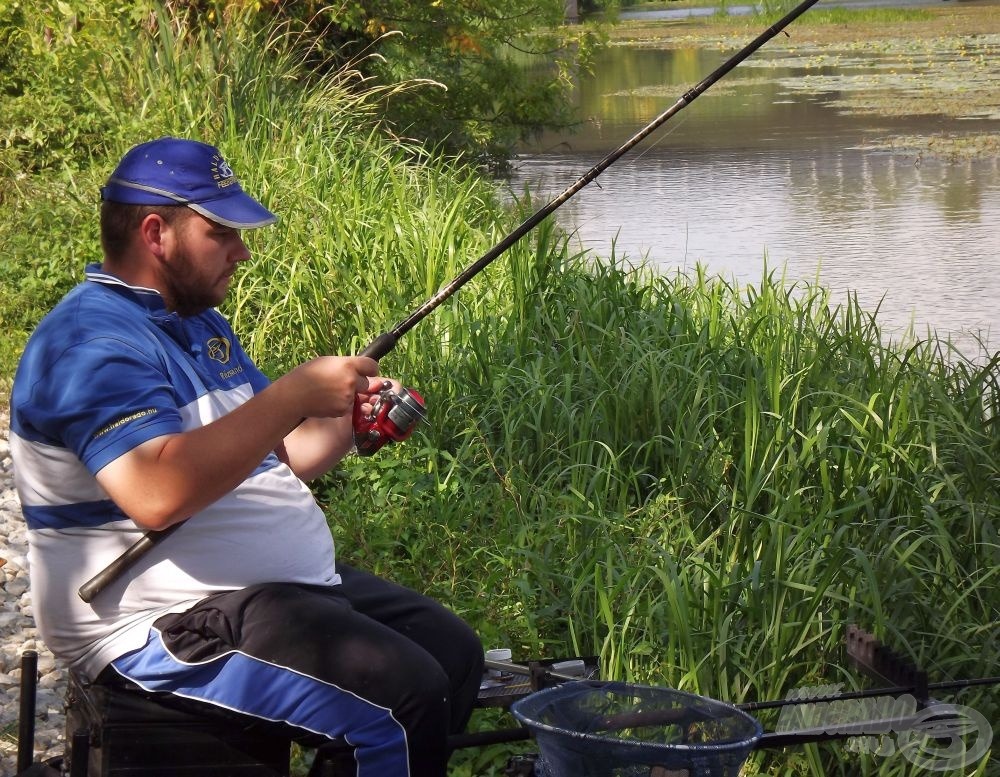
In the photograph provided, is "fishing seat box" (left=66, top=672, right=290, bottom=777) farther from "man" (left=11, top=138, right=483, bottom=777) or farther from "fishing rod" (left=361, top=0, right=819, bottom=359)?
"fishing rod" (left=361, top=0, right=819, bottom=359)

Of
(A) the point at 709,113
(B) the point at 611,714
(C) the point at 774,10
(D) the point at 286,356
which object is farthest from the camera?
(C) the point at 774,10

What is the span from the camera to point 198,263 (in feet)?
7.84

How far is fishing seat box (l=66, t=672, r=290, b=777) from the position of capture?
7.18 ft

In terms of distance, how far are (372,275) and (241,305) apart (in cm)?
53

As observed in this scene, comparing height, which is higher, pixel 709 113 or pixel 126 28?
pixel 126 28

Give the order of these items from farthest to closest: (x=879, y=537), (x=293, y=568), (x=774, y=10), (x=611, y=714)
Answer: (x=774, y=10) → (x=879, y=537) → (x=293, y=568) → (x=611, y=714)

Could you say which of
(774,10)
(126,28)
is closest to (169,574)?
(126,28)

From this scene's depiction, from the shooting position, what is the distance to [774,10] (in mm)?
27672

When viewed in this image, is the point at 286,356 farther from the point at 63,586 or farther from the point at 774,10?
the point at 774,10

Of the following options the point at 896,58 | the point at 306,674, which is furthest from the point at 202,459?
the point at 896,58

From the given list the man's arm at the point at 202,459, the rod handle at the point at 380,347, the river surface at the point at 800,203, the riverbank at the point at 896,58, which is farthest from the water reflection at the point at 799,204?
the man's arm at the point at 202,459

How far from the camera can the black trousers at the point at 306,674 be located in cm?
217

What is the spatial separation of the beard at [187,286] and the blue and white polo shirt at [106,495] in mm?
37

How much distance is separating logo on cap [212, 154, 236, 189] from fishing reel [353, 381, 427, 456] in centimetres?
43
